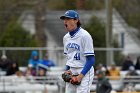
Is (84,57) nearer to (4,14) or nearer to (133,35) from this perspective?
(4,14)

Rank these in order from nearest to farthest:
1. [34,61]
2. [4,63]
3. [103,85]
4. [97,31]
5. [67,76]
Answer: [67,76]
[103,85]
[34,61]
[4,63]
[97,31]

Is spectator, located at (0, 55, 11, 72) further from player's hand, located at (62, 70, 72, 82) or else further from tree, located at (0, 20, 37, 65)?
player's hand, located at (62, 70, 72, 82)

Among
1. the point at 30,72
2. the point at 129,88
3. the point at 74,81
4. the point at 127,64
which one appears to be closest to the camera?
the point at 74,81

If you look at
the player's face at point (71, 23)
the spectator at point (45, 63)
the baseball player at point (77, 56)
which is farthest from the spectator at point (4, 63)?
the player's face at point (71, 23)

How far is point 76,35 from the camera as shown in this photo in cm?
988

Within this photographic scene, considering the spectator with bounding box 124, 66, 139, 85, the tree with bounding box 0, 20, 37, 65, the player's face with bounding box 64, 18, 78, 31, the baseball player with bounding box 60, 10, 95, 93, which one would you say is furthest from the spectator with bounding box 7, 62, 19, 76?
the player's face with bounding box 64, 18, 78, 31

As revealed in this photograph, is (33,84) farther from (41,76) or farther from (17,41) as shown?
(17,41)

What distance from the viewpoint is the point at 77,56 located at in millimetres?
9922

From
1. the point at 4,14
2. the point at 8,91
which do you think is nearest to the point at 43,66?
the point at 8,91

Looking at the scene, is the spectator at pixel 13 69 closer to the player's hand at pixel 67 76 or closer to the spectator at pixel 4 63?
the spectator at pixel 4 63

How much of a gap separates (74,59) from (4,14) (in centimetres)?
3301

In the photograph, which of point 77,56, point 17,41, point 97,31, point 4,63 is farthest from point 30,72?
point 97,31

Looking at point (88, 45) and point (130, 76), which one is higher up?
point (88, 45)

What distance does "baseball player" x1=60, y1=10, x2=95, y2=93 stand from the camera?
9773mm
